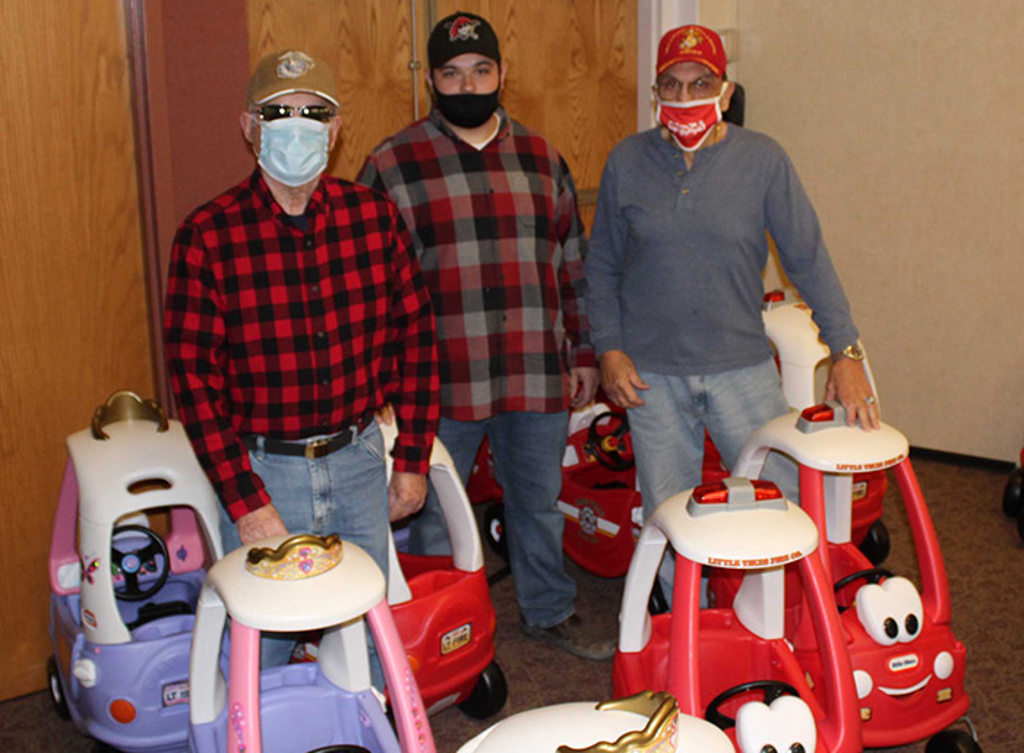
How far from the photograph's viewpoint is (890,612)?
2291mm

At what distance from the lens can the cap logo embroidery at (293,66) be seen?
80.4 inches

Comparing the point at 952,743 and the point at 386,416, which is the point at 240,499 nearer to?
the point at 386,416

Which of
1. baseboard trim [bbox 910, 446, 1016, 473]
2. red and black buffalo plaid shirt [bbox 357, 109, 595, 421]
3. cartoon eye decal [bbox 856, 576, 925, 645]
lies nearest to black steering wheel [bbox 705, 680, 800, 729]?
cartoon eye decal [bbox 856, 576, 925, 645]

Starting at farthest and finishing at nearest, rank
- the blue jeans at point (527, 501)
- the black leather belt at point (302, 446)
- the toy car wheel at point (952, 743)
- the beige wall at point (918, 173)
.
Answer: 1. the beige wall at point (918, 173)
2. the blue jeans at point (527, 501)
3. the toy car wheel at point (952, 743)
4. the black leather belt at point (302, 446)

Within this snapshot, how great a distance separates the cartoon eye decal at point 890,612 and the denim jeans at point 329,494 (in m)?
1.03

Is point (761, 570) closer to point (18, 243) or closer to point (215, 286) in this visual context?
point (215, 286)

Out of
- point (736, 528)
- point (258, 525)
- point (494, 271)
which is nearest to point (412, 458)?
point (258, 525)

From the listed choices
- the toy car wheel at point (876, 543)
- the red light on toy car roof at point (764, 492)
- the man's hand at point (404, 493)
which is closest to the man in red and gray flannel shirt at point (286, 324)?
the man's hand at point (404, 493)

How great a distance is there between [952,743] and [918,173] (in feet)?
9.40

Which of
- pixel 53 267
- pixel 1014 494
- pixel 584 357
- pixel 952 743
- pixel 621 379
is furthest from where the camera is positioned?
pixel 1014 494

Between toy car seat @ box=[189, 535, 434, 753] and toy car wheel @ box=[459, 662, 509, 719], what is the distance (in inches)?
24.1

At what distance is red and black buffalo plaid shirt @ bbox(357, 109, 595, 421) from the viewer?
2.62 m

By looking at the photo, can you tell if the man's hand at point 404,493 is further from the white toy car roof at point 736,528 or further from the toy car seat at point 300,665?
the white toy car roof at point 736,528

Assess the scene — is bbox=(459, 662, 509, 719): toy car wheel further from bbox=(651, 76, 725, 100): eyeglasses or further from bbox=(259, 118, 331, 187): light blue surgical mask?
bbox=(651, 76, 725, 100): eyeglasses
